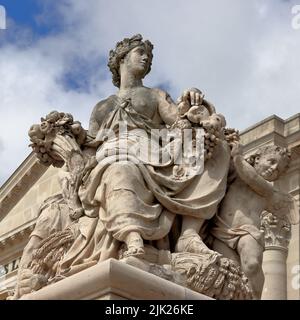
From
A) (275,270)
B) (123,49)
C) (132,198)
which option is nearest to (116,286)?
(132,198)

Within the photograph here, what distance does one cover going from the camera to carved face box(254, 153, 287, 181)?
7664mm

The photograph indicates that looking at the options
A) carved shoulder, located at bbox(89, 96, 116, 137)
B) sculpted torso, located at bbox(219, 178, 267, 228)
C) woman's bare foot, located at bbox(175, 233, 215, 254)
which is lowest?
woman's bare foot, located at bbox(175, 233, 215, 254)

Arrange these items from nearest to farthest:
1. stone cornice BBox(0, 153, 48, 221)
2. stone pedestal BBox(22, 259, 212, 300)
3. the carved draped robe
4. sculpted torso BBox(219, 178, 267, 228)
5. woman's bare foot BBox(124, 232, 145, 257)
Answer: stone pedestal BBox(22, 259, 212, 300)
woman's bare foot BBox(124, 232, 145, 257)
the carved draped robe
sculpted torso BBox(219, 178, 267, 228)
stone cornice BBox(0, 153, 48, 221)

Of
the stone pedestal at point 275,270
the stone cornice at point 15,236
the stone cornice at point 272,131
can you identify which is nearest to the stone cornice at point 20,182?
the stone cornice at point 15,236

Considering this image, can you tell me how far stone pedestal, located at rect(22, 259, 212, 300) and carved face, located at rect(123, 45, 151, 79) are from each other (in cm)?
243

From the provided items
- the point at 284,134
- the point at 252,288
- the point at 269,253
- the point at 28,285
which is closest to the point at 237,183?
the point at 252,288

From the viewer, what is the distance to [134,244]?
674 centimetres

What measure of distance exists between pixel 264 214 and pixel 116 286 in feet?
33.2

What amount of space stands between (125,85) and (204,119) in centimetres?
102

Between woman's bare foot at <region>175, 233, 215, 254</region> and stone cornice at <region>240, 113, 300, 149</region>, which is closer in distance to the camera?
woman's bare foot at <region>175, 233, 215, 254</region>

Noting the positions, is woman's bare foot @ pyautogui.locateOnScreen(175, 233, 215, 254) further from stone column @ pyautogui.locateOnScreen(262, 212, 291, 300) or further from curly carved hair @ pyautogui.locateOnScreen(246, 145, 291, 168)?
stone column @ pyautogui.locateOnScreen(262, 212, 291, 300)

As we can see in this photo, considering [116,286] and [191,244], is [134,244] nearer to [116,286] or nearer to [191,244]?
[191,244]

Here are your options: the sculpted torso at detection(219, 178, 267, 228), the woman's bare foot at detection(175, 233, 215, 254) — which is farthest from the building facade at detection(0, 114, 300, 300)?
the woman's bare foot at detection(175, 233, 215, 254)

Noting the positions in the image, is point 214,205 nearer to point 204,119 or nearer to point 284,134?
point 204,119
